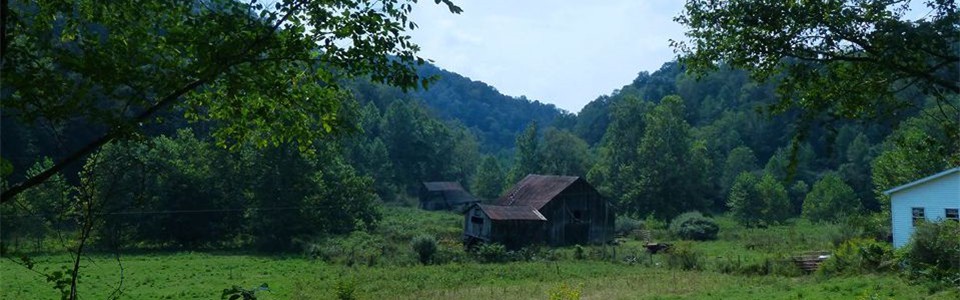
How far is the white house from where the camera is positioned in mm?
26688

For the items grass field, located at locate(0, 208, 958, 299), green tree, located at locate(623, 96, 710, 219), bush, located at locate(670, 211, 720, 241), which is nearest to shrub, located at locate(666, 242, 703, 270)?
grass field, located at locate(0, 208, 958, 299)

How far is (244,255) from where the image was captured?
1449 inches

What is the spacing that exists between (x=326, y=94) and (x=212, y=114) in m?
1.18

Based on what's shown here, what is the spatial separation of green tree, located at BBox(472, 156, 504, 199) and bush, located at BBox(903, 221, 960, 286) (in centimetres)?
6385

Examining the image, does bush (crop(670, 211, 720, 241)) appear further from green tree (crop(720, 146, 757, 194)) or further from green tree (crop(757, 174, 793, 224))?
green tree (crop(720, 146, 757, 194))

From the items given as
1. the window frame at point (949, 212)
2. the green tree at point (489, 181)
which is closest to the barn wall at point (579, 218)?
the window frame at point (949, 212)

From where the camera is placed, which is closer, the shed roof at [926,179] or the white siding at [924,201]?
the shed roof at [926,179]

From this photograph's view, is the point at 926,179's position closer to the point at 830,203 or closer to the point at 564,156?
the point at 830,203

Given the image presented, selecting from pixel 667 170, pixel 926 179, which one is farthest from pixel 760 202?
pixel 926 179

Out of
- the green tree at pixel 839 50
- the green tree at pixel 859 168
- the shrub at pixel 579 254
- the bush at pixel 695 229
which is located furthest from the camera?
the green tree at pixel 859 168

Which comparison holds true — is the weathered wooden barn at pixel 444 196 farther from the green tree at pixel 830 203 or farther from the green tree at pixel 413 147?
the green tree at pixel 830 203

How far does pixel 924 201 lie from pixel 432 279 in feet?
66.3

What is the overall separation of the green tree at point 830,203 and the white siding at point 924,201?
24.0 metres

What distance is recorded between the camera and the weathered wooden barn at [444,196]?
262ft
